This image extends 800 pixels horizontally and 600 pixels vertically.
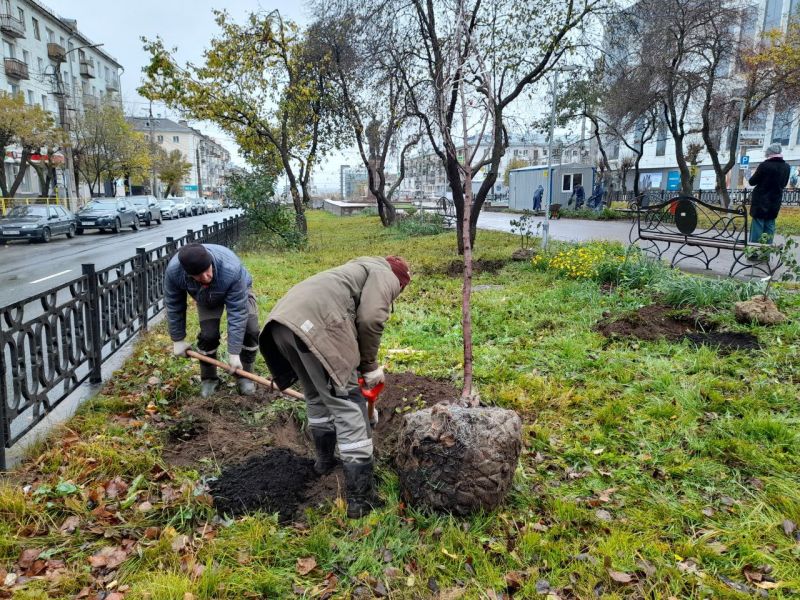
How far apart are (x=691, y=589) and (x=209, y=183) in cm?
11350

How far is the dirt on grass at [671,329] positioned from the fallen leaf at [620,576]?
10.4ft

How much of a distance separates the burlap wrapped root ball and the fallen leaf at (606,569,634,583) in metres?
0.66

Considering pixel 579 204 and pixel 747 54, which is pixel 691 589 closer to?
pixel 747 54

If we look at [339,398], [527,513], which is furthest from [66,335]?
[527,513]

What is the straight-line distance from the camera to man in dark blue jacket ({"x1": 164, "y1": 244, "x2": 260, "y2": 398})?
4.20 meters

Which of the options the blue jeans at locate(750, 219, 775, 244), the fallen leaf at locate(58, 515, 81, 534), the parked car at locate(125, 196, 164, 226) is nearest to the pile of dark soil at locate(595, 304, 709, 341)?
the blue jeans at locate(750, 219, 775, 244)

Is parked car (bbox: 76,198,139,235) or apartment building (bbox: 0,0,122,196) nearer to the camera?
parked car (bbox: 76,198,139,235)

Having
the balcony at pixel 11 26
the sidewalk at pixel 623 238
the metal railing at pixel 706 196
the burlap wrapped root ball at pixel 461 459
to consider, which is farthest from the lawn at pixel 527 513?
the balcony at pixel 11 26

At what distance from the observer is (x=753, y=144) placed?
120 feet

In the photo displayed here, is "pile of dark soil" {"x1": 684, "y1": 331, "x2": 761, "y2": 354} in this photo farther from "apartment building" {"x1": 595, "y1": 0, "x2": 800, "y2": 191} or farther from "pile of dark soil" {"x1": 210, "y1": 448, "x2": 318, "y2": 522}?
"apartment building" {"x1": 595, "y1": 0, "x2": 800, "y2": 191}

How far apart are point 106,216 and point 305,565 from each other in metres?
25.1

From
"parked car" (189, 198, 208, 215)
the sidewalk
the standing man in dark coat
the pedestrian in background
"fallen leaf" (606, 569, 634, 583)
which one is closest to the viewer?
"fallen leaf" (606, 569, 634, 583)

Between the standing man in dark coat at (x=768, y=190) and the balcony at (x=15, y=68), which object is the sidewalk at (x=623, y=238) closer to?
the standing man in dark coat at (x=768, y=190)

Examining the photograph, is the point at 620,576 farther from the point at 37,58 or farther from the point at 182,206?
the point at 37,58
